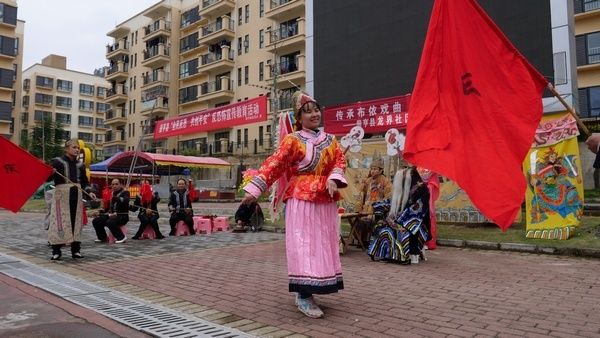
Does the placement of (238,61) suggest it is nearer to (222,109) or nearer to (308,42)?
(308,42)

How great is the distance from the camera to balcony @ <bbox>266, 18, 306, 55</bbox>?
1455 inches

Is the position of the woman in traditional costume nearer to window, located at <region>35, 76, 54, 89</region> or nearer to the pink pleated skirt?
the pink pleated skirt

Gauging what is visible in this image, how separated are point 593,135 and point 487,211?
1006 mm

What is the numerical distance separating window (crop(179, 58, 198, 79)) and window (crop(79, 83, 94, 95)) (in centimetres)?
3636

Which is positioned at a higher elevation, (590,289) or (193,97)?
(193,97)

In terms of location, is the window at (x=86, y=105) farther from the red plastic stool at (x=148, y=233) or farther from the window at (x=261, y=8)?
the red plastic stool at (x=148, y=233)

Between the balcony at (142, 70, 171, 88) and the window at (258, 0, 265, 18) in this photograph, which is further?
the balcony at (142, 70, 171, 88)

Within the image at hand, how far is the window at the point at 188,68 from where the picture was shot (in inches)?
1951

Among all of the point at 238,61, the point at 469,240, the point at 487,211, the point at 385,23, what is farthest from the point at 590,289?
the point at 238,61

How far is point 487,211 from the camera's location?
4.18 meters

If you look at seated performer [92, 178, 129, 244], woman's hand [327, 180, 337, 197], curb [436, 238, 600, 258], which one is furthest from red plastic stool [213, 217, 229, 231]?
woman's hand [327, 180, 337, 197]

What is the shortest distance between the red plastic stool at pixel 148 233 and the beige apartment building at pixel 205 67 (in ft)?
68.9

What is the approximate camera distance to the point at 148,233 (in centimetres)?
1197

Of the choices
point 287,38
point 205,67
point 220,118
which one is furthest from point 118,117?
point 220,118
